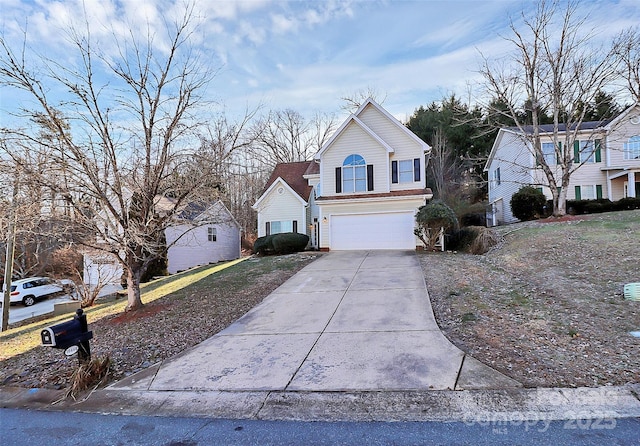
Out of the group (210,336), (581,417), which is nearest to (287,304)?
(210,336)

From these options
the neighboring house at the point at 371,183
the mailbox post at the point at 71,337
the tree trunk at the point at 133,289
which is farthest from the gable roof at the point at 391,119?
the mailbox post at the point at 71,337

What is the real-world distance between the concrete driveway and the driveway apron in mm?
13

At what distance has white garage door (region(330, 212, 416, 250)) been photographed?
53.0 ft

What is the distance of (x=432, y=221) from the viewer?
14.4m

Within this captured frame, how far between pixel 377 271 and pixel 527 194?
510 inches

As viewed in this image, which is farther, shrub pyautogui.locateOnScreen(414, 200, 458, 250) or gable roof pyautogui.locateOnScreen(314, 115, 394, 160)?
gable roof pyautogui.locateOnScreen(314, 115, 394, 160)

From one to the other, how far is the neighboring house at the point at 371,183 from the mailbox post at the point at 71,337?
503 inches

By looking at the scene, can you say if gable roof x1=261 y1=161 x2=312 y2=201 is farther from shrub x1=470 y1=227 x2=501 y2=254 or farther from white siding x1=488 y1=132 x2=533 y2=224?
white siding x1=488 y1=132 x2=533 y2=224

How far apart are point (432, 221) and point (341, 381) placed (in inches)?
448

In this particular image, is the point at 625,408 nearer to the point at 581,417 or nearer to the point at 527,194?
the point at 581,417

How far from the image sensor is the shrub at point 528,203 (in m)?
18.7

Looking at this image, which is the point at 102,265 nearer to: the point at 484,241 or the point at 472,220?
the point at 484,241

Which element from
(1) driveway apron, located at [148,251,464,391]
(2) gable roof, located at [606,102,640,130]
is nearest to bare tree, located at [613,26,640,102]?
(2) gable roof, located at [606,102,640,130]

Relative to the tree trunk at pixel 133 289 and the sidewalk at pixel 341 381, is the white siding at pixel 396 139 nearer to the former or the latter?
the sidewalk at pixel 341 381
